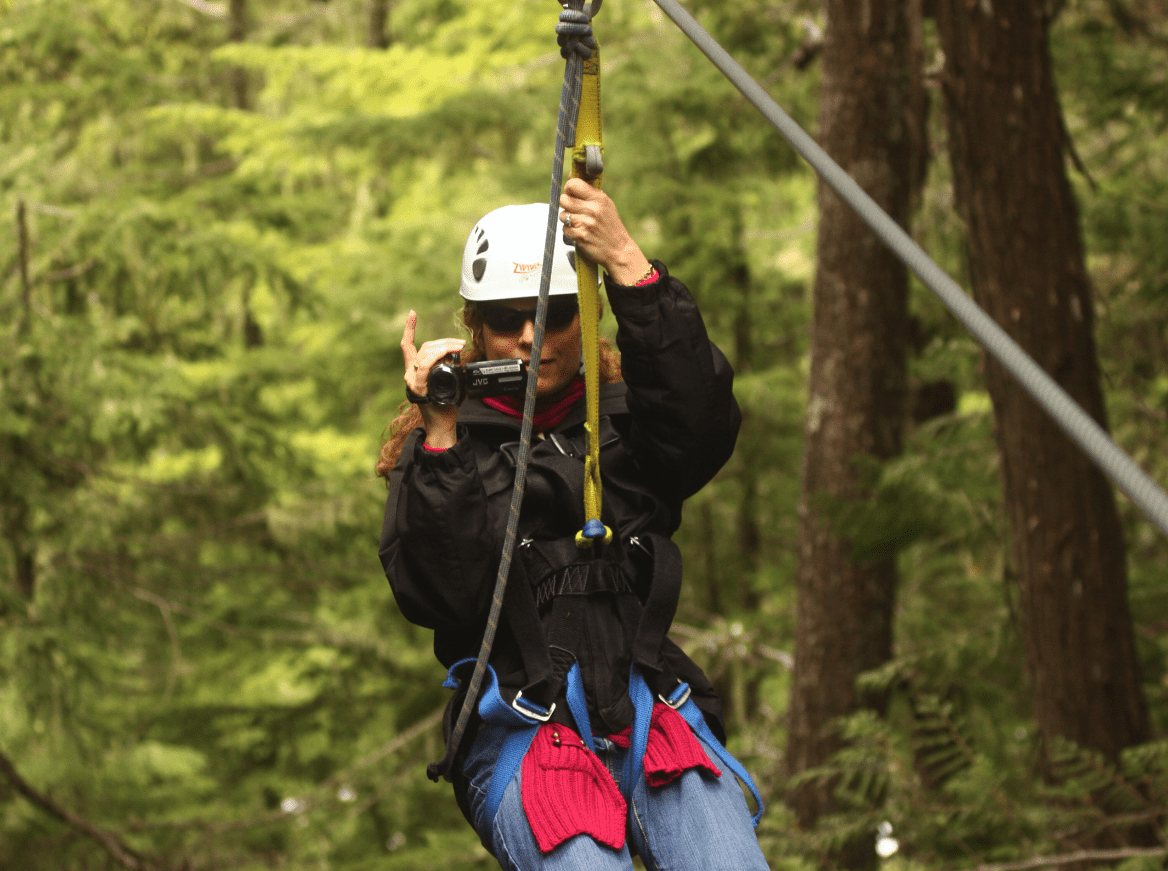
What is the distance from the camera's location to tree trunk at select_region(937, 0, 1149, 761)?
4102 millimetres

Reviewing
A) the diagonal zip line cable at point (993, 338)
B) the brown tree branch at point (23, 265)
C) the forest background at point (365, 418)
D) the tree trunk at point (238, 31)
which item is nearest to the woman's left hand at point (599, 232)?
the diagonal zip line cable at point (993, 338)

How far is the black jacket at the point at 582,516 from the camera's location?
6.36 feet

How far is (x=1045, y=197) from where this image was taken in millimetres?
4129

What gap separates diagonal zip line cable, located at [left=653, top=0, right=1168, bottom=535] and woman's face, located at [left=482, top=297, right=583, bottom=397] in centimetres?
75

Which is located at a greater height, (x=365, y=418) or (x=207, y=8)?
(x=207, y=8)

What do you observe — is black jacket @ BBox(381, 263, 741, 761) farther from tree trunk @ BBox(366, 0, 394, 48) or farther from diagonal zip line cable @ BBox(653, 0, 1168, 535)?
tree trunk @ BBox(366, 0, 394, 48)

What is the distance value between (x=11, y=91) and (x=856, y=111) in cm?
717

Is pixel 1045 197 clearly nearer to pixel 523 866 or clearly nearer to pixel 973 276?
pixel 973 276

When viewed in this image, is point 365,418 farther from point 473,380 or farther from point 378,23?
point 473,380

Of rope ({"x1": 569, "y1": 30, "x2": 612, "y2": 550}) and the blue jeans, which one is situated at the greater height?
rope ({"x1": 569, "y1": 30, "x2": 612, "y2": 550})

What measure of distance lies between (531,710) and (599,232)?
86cm

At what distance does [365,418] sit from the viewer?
978 centimetres

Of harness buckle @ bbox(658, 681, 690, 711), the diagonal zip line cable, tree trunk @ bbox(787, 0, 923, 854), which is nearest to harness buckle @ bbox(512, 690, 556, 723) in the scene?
harness buckle @ bbox(658, 681, 690, 711)

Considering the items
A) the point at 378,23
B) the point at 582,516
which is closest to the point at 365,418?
the point at 378,23
